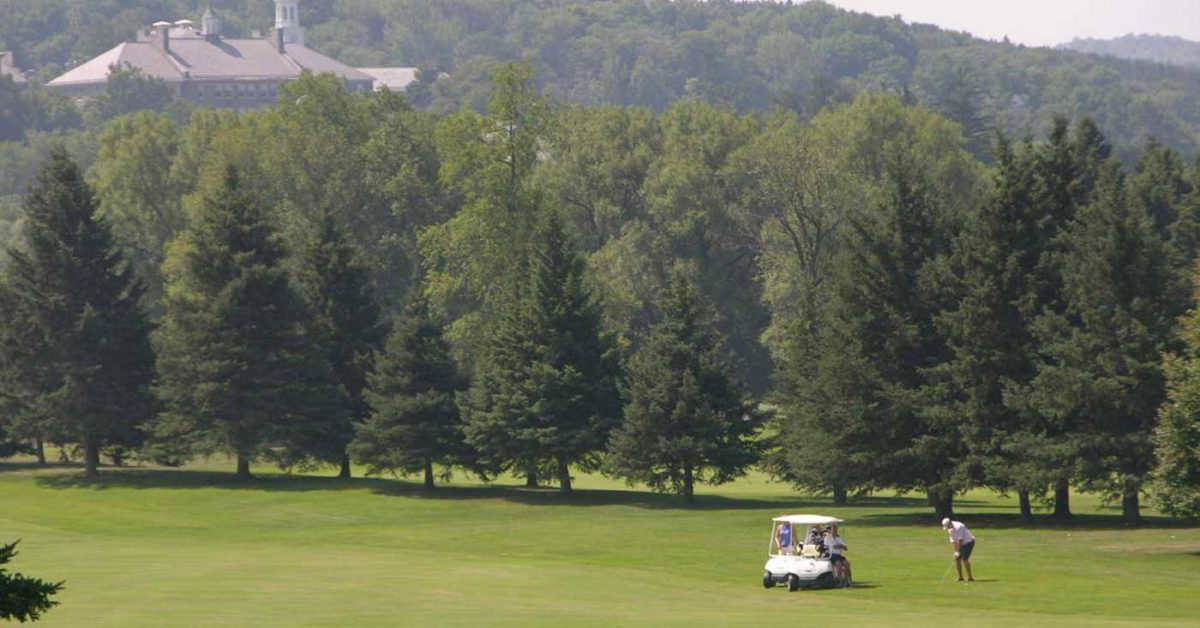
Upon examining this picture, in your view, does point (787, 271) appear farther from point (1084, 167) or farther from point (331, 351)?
point (331, 351)

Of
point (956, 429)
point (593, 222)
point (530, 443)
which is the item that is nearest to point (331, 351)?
point (530, 443)

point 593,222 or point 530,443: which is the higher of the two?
point 593,222

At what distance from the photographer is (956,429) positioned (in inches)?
2377

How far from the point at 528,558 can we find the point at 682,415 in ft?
56.9

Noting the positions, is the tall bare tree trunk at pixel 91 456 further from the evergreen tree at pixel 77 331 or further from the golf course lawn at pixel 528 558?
the golf course lawn at pixel 528 558

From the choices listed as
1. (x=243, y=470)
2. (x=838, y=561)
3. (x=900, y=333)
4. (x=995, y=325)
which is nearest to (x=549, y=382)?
(x=900, y=333)

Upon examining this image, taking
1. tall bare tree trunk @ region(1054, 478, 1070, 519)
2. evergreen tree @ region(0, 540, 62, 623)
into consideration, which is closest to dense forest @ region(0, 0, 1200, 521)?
tall bare tree trunk @ region(1054, 478, 1070, 519)

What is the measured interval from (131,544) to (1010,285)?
2766cm

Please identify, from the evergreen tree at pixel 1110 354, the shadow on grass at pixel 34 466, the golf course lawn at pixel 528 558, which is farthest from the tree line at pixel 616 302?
the golf course lawn at pixel 528 558

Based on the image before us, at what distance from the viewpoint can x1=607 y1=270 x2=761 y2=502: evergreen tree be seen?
224 ft

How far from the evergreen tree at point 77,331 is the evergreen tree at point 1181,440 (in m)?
45.4

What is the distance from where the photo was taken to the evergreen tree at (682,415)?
224 feet

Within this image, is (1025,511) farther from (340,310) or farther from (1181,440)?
(340,310)

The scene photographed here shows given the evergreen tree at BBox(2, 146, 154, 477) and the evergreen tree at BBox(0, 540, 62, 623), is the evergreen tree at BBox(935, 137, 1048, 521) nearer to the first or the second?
the evergreen tree at BBox(2, 146, 154, 477)
